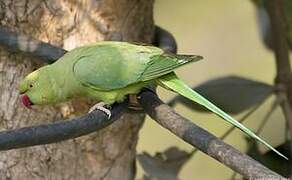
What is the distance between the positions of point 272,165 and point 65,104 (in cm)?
54

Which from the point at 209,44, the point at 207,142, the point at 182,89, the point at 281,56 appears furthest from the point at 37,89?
the point at 209,44

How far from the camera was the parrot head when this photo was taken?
139cm

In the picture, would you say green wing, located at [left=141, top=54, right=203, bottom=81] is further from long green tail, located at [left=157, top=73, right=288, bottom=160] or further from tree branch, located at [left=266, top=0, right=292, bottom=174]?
tree branch, located at [left=266, top=0, right=292, bottom=174]

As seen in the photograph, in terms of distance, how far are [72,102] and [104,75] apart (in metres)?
0.11

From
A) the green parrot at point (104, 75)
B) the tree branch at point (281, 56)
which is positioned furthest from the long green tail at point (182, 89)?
the tree branch at point (281, 56)

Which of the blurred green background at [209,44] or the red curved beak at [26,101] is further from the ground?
the red curved beak at [26,101]

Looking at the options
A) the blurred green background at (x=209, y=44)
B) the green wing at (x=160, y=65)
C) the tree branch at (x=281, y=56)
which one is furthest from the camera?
the blurred green background at (x=209, y=44)

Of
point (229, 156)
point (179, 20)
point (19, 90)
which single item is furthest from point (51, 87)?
point (179, 20)

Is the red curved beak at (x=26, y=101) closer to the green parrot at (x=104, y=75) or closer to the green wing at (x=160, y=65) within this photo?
the green parrot at (x=104, y=75)

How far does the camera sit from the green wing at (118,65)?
1.39 m

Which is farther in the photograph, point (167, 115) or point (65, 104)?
point (65, 104)

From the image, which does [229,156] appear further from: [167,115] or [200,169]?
[200,169]

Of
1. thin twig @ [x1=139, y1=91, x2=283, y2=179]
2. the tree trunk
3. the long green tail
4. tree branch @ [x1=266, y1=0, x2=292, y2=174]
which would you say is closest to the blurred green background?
tree branch @ [x1=266, y1=0, x2=292, y2=174]

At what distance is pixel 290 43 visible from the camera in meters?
1.88
